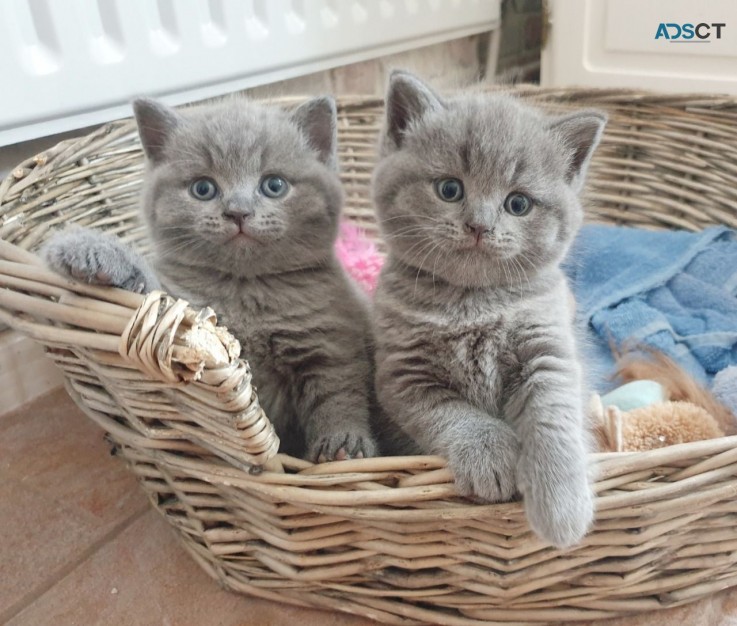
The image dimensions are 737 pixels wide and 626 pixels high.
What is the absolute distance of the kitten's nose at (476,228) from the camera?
0.82m

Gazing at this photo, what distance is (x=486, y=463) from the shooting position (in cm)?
73

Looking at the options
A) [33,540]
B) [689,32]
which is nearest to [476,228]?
[33,540]

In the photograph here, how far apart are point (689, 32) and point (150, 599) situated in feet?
6.40

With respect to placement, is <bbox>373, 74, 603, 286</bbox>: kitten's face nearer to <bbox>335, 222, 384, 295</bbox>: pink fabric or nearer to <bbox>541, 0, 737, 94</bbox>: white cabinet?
<bbox>335, 222, 384, 295</bbox>: pink fabric

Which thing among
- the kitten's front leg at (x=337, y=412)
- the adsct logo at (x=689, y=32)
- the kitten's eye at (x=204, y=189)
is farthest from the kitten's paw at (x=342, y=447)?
the adsct logo at (x=689, y=32)

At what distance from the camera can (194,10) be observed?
141cm

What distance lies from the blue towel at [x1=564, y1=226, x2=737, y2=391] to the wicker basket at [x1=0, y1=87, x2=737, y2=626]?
0.49 meters

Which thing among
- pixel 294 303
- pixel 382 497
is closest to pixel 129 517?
pixel 294 303

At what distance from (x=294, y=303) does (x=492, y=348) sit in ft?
0.94

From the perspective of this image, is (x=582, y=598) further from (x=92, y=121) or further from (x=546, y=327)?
(x=92, y=121)

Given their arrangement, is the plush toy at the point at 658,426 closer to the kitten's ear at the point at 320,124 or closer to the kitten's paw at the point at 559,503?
the kitten's paw at the point at 559,503

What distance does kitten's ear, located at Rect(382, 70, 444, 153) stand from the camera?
926 mm

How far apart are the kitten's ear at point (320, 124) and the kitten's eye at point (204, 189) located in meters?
0.18

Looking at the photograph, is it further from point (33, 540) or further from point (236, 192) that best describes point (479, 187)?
point (33, 540)
